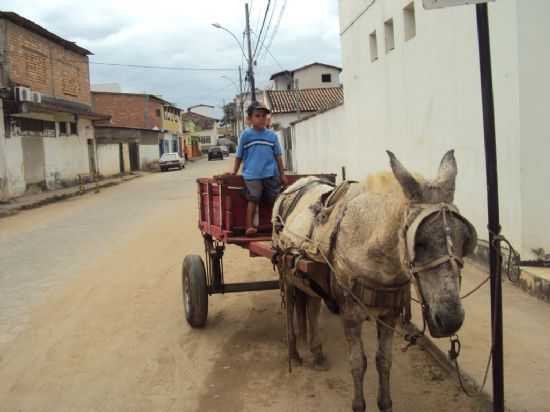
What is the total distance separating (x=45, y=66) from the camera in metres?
26.2

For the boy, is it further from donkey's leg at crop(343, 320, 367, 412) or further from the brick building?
the brick building

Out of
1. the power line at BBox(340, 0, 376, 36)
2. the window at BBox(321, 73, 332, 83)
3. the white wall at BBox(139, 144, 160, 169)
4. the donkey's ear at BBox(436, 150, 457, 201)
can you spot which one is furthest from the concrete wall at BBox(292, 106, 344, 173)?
the window at BBox(321, 73, 332, 83)

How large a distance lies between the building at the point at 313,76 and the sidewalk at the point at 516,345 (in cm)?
4646

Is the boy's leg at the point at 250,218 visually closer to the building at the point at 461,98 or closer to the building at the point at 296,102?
the building at the point at 461,98

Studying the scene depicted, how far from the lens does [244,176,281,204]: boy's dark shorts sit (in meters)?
5.59

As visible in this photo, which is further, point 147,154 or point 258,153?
point 147,154

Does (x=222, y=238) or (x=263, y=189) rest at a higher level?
(x=263, y=189)

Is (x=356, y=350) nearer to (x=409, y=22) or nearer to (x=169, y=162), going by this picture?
(x=409, y=22)

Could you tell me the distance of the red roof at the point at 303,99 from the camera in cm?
3644

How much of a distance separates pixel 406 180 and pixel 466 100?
5522mm

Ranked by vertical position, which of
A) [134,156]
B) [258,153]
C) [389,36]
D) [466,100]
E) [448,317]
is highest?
[389,36]

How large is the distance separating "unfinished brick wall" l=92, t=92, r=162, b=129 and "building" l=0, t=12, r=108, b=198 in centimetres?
2109

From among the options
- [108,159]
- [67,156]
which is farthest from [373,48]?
[108,159]

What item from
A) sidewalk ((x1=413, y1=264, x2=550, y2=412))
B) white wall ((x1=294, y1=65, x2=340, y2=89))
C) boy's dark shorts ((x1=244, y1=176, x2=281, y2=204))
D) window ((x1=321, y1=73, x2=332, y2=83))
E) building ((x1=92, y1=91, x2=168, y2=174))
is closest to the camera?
sidewalk ((x1=413, y1=264, x2=550, y2=412))
